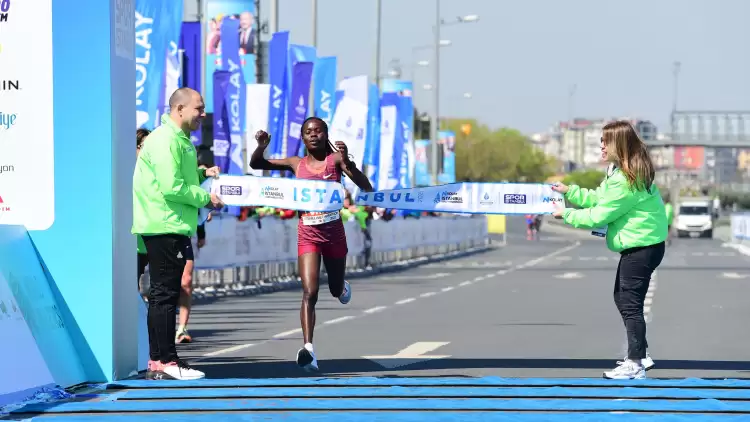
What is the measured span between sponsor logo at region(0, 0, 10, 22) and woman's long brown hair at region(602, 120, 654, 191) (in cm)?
382

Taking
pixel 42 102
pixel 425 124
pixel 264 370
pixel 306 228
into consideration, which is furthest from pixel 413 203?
pixel 425 124

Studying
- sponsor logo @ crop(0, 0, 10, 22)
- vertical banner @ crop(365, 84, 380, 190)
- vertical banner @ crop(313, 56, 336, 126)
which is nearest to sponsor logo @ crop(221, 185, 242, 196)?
sponsor logo @ crop(0, 0, 10, 22)

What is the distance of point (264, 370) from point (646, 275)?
2.87 metres

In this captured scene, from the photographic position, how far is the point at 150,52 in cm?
2247

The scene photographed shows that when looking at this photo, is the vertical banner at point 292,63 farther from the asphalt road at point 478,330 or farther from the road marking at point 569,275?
the road marking at point 569,275

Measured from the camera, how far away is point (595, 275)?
107ft

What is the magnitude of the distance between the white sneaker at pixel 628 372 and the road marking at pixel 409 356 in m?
2.02

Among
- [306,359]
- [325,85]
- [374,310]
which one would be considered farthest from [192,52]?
[306,359]

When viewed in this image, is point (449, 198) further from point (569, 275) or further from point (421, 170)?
point (421, 170)

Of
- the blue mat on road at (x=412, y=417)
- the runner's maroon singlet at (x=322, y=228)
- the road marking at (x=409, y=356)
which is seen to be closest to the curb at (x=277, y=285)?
the road marking at (x=409, y=356)

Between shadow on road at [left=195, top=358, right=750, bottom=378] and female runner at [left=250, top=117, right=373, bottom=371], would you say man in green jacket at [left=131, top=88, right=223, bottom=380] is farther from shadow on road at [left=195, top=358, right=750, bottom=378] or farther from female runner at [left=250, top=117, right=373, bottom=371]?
female runner at [left=250, top=117, right=373, bottom=371]

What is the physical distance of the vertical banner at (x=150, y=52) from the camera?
21906 millimetres

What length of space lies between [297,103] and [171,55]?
8842mm

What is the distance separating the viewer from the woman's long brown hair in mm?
10094
